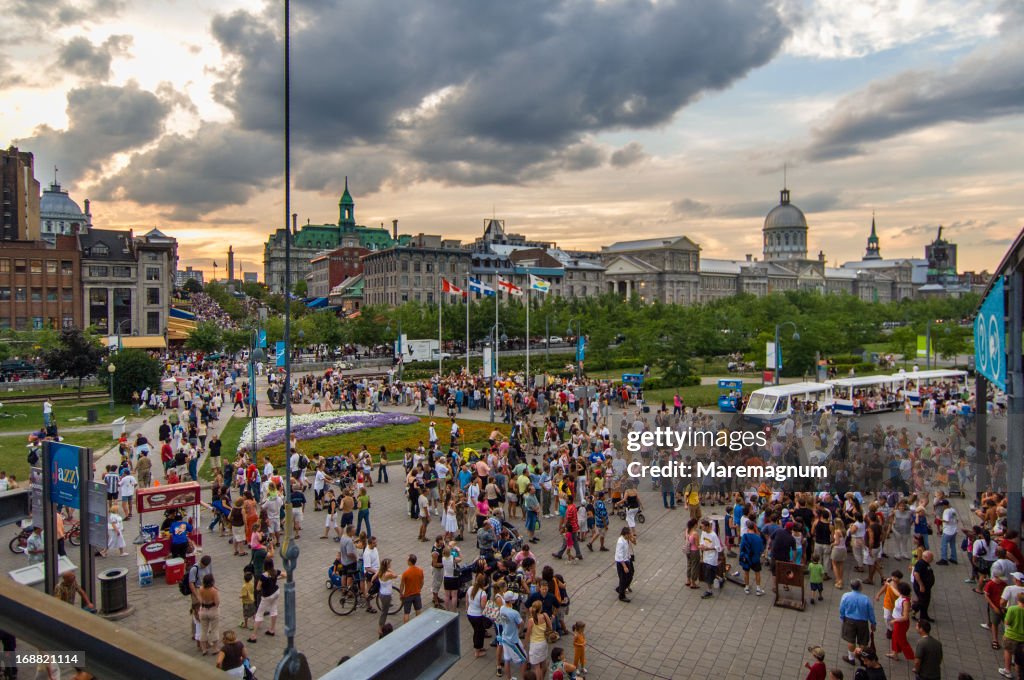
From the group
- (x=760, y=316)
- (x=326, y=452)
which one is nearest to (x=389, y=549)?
(x=326, y=452)

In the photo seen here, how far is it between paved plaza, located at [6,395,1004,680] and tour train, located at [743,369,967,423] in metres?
19.9

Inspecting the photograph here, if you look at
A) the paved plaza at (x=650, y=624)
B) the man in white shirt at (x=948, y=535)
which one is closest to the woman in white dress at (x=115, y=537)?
the paved plaza at (x=650, y=624)

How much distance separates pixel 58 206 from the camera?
6152 inches

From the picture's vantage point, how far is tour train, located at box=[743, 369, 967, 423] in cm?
3612

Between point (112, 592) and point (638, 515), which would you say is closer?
point (112, 592)

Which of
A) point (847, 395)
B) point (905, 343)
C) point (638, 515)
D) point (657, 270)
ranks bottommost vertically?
point (638, 515)

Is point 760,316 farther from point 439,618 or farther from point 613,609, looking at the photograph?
point 439,618

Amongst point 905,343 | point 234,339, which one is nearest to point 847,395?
point 905,343

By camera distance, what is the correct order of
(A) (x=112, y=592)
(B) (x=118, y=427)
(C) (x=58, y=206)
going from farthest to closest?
(C) (x=58, y=206), (B) (x=118, y=427), (A) (x=112, y=592)

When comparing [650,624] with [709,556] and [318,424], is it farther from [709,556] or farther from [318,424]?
[318,424]

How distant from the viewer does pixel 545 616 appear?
1090cm

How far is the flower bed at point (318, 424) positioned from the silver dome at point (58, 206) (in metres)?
151

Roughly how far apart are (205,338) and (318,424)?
4402cm

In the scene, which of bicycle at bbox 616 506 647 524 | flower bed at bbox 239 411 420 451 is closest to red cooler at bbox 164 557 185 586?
bicycle at bbox 616 506 647 524
